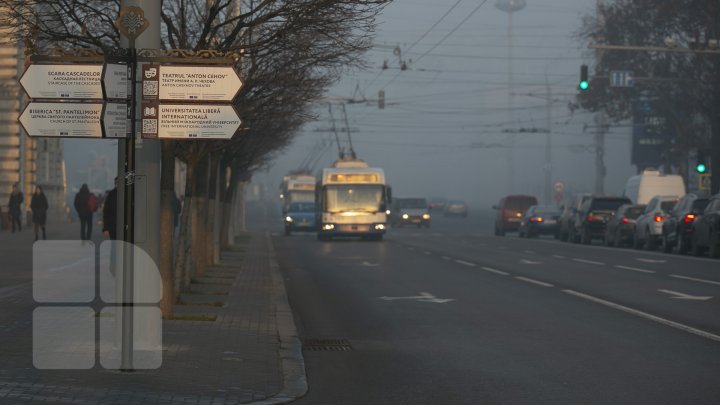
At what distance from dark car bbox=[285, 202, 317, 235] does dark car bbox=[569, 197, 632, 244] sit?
18.0 metres

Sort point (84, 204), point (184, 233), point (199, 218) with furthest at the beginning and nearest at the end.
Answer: point (84, 204), point (199, 218), point (184, 233)

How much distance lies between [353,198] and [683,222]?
16377 millimetres

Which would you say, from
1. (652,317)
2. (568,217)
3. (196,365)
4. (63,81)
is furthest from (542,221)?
(63,81)

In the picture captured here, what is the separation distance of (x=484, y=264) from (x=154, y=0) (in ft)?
66.3

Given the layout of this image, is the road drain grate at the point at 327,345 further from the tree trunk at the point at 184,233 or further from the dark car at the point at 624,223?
the dark car at the point at 624,223

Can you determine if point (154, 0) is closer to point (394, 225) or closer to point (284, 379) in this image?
point (284, 379)

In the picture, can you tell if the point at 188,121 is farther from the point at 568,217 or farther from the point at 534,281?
the point at 568,217

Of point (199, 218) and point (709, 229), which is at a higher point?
point (199, 218)

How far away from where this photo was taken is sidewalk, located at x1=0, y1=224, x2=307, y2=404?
9133mm

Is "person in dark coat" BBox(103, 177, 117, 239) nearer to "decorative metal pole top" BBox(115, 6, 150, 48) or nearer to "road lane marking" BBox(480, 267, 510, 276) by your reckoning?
"decorative metal pole top" BBox(115, 6, 150, 48)

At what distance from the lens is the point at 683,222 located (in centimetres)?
3603

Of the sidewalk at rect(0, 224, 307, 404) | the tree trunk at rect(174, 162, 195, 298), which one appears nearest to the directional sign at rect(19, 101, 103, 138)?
the sidewalk at rect(0, 224, 307, 404)

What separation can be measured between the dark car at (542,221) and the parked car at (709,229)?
69.7 ft

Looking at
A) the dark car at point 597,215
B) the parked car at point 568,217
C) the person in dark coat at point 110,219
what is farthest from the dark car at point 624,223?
the person in dark coat at point 110,219
